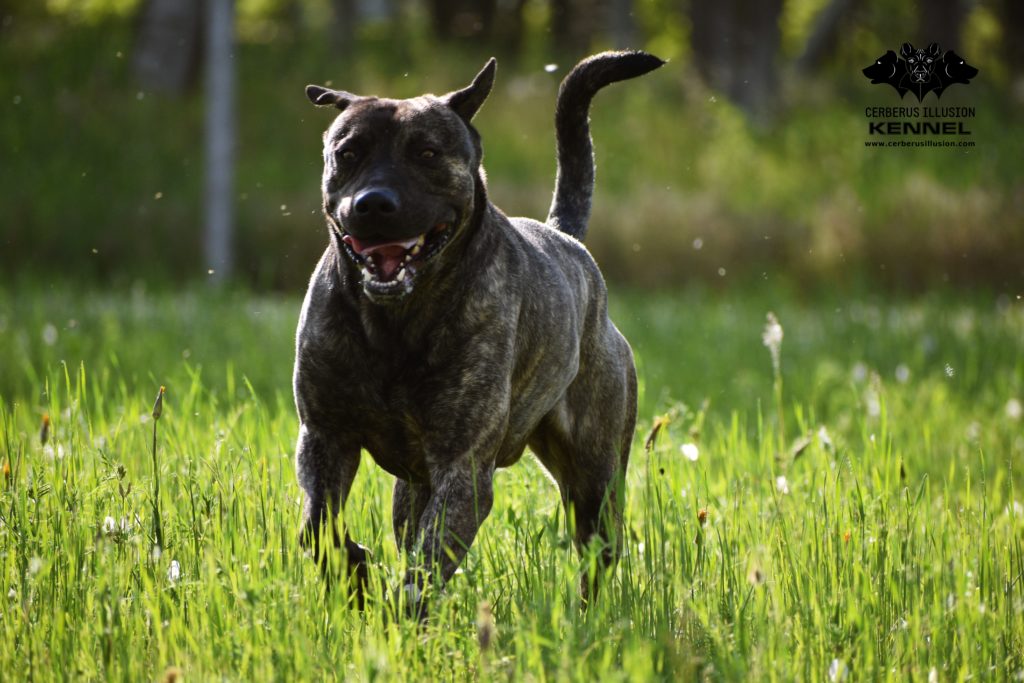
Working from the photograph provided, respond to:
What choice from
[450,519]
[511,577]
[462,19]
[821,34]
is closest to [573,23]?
[462,19]

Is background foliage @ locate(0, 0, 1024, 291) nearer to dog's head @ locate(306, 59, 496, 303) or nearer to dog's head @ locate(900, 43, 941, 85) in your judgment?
dog's head @ locate(900, 43, 941, 85)

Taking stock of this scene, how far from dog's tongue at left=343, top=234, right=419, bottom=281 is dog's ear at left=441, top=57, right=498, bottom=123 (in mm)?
614

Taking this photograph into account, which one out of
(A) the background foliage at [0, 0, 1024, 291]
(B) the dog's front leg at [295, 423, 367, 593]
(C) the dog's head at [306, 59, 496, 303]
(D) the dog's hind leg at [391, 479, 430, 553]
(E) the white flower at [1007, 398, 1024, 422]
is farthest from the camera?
(A) the background foliage at [0, 0, 1024, 291]

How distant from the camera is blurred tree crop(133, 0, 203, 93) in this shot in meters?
20.5

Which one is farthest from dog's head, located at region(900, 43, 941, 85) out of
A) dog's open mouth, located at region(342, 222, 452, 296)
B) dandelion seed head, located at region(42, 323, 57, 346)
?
dandelion seed head, located at region(42, 323, 57, 346)

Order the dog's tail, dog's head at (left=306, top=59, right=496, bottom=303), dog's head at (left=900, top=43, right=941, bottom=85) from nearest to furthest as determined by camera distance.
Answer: dog's head at (left=306, top=59, right=496, bottom=303) → the dog's tail → dog's head at (left=900, top=43, right=941, bottom=85)

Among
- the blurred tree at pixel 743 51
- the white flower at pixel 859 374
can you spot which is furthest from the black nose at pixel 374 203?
the blurred tree at pixel 743 51

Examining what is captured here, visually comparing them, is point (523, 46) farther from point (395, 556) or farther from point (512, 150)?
point (395, 556)

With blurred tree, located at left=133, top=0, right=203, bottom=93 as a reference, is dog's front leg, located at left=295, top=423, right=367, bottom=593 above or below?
below

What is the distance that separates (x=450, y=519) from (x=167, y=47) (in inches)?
716

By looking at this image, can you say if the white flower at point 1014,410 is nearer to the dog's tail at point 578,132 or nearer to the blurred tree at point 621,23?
the dog's tail at point 578,132

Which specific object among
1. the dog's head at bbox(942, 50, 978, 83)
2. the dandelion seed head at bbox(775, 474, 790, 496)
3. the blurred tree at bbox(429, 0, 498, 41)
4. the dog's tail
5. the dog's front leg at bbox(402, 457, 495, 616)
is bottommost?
the dandelion seed head at bbox(775, 474, 790, 496)

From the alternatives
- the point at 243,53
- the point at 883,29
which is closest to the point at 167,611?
the point at 243,53

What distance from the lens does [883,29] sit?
39.8 metres
